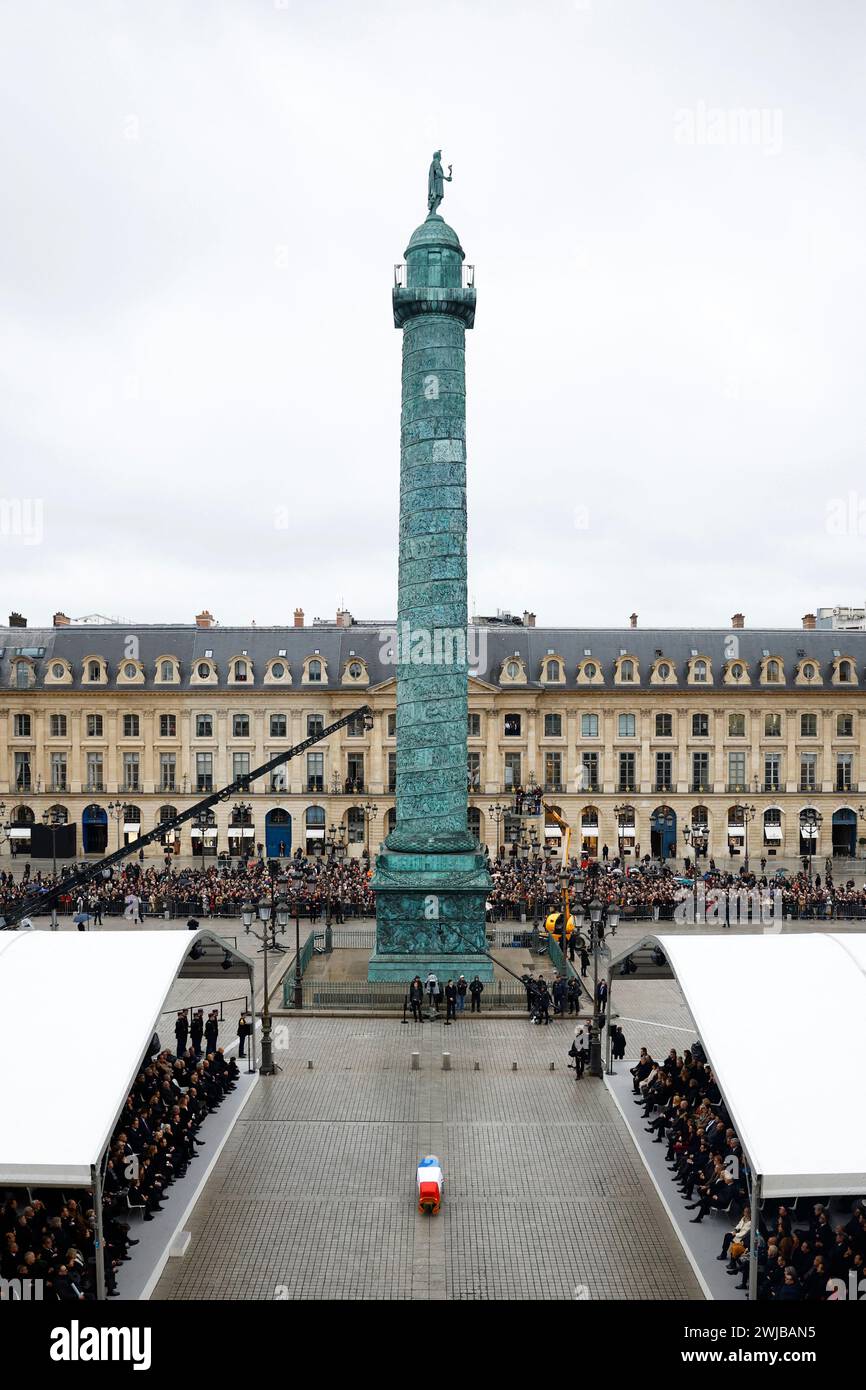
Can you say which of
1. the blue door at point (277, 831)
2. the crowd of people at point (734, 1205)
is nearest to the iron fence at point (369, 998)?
the crowd of people at point (734, 1205)

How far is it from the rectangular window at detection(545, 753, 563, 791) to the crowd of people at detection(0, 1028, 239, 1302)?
41.5 meters

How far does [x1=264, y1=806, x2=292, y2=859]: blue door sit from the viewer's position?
63.5 meters

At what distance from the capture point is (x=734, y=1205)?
1648cm

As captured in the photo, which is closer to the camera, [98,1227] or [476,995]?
[98,1227]

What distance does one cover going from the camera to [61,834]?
58375mm

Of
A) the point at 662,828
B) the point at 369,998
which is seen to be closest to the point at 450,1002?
the point at 369,998

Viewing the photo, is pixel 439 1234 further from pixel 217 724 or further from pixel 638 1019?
pixel 217 724

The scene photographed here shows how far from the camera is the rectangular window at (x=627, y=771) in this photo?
6412 centimetres

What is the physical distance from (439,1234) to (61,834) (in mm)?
46766

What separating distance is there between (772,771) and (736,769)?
2.15 metres

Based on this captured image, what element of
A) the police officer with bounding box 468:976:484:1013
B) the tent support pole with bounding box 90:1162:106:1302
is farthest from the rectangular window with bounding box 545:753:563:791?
the tent support pole with bounding box 90:1162:106:1302

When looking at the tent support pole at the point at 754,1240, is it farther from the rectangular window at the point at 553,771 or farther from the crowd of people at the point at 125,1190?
the rectangular window at the point at 553,771

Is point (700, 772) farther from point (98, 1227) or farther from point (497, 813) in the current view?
point (98, 1227)

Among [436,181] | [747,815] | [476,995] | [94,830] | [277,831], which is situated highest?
[436,181]
